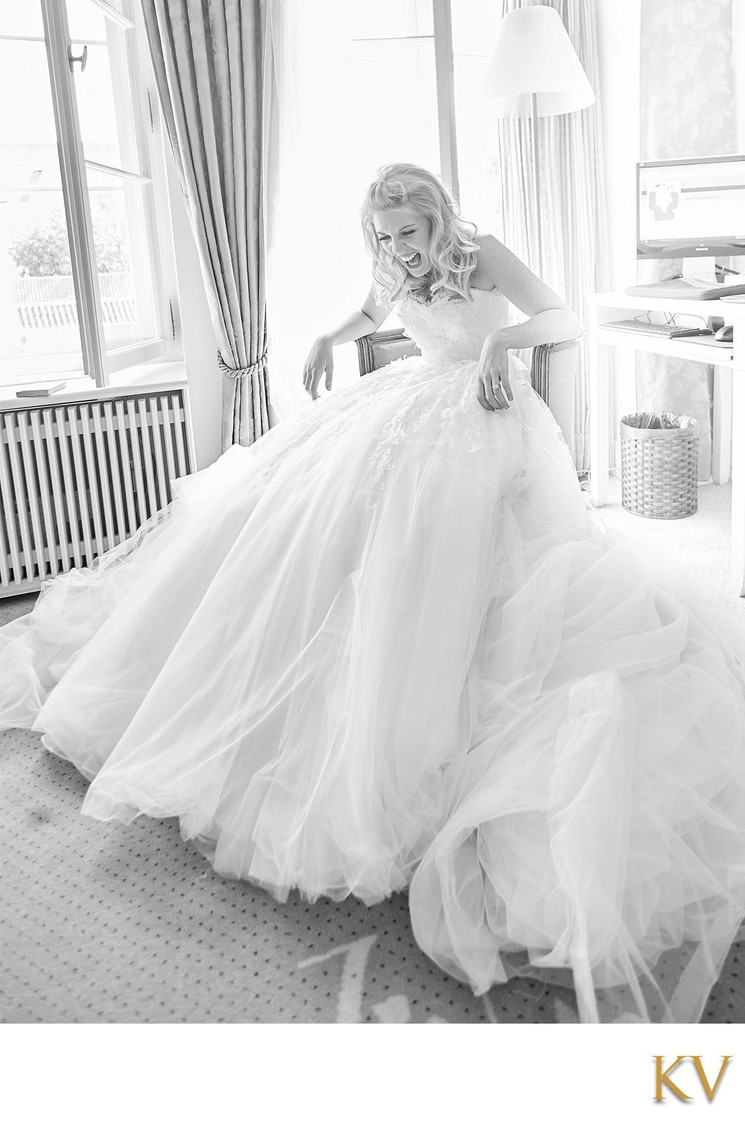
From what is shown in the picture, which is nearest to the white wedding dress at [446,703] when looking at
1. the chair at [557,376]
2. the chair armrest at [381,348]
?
the chair at [557,376]

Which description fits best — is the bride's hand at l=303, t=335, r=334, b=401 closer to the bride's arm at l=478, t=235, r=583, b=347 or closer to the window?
the bride's arm at l=478, t=235, r=583, b=347

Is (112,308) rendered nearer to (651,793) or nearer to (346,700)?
(346,700)

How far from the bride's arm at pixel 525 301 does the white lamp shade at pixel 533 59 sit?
1.43 metres

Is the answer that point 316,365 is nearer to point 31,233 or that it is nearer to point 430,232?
point 430,232

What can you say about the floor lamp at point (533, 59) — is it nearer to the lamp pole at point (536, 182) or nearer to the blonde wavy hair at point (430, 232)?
the lamp pole at point (536, 182)

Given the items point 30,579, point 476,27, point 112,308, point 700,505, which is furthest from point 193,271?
point 700,505

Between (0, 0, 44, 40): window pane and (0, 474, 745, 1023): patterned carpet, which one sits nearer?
(0, 474, 745, 1023): patterned carpet

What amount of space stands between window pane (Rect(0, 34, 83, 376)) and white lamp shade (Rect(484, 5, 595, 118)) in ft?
5.07

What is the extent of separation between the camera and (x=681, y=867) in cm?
146

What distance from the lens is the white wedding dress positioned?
1.44 metres

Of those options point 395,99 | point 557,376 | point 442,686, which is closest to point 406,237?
point 557,376
